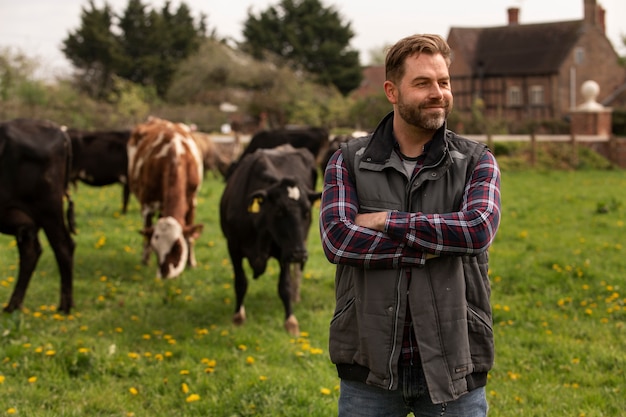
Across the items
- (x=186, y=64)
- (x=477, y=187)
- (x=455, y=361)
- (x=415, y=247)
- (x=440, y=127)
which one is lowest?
(x=455, y=361)

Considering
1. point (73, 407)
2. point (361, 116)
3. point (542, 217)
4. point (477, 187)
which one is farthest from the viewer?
point (361, 116)

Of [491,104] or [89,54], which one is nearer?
[491,104]

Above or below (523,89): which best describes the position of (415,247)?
below

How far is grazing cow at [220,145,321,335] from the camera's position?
21.7ft

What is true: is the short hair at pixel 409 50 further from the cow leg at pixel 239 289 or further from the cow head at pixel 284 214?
the cow leg at pixel 239 289

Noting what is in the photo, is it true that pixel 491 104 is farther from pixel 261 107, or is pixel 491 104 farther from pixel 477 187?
pixel 477 187

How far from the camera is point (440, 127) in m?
2.79

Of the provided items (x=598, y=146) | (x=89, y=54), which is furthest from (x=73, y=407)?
(x=89, y=54)

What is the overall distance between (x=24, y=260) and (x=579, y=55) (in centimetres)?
4392

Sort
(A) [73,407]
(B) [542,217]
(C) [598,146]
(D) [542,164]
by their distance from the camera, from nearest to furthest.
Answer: (A) [73,407], (B) [542,217], (D) [542,164], (C) [598,146]

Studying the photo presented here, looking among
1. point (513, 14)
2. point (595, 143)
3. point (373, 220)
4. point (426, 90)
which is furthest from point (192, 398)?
point (513, 14)

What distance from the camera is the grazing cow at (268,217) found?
21.7ft

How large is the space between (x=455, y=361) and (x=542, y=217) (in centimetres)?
1093

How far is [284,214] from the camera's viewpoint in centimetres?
664
